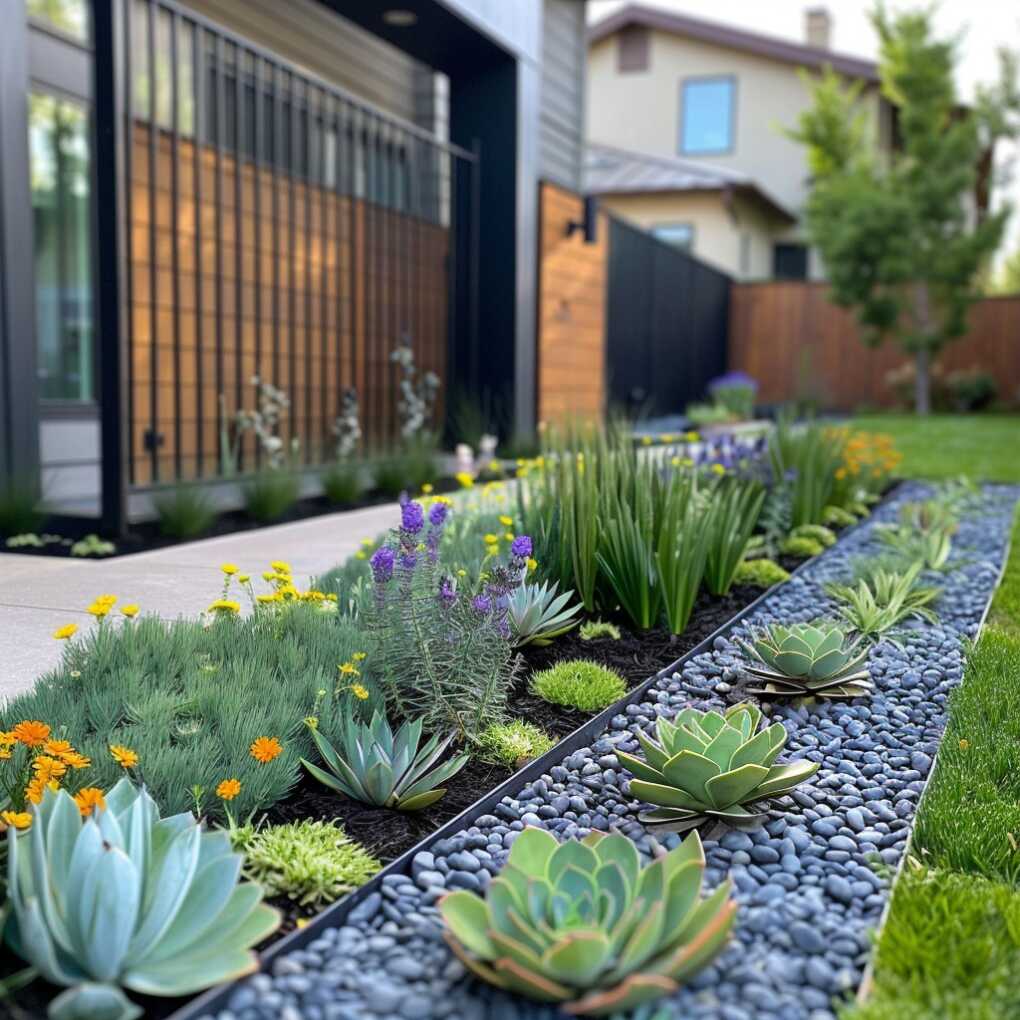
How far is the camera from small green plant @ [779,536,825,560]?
4590mm

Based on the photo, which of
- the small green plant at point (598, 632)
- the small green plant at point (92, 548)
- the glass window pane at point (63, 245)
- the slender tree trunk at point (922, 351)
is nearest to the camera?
the small green plant at point (598, 632)

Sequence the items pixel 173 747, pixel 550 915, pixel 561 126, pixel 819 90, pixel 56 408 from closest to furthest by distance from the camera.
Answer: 1. pixel 550 915
2. pixel 173 747
3. pixel 56 408
4. pixel 561 126
5. pixel 819 90

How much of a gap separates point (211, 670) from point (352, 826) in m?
0.47

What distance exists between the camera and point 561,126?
1005cm

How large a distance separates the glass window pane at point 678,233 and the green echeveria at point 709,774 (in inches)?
681

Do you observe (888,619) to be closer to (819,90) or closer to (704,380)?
(704,380)

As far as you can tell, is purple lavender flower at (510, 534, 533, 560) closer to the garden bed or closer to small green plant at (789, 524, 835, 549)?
the garden bed

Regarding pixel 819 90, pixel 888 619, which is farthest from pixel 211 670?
pixel 819 90

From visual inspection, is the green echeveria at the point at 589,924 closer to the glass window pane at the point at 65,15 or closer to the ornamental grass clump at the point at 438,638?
the ornamental grass clump at the point at 438,638

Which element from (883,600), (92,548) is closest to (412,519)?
(883,600)

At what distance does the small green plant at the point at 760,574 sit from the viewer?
400cm

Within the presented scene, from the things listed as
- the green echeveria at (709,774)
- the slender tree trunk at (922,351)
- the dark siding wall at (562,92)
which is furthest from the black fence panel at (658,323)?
the green echeveria at (709,774)

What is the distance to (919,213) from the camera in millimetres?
15227

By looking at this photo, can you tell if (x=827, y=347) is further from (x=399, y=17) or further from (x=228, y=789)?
(x=228, y=789)
